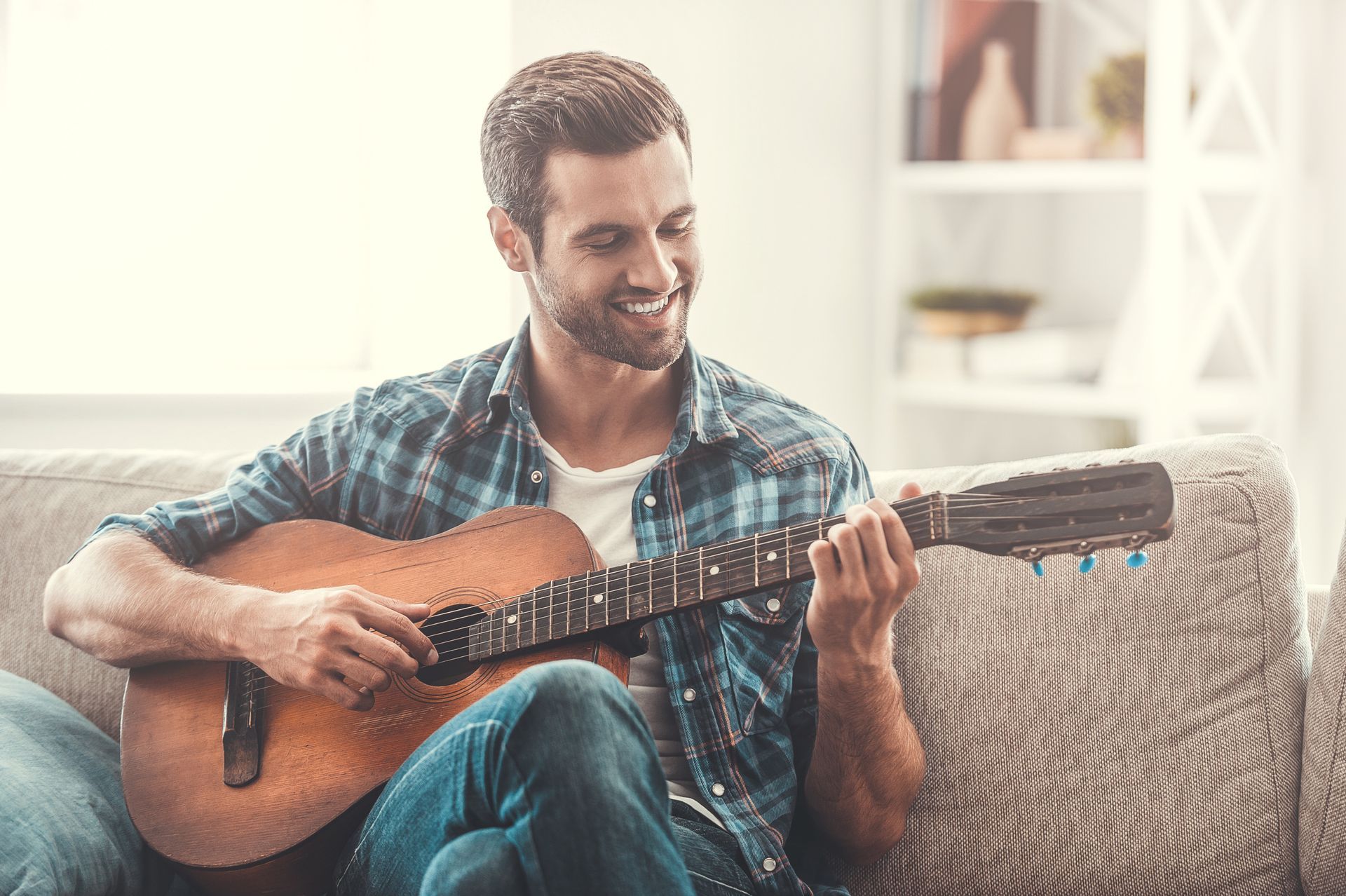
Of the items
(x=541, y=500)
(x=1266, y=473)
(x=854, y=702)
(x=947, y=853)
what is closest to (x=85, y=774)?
(x=541, y=500)

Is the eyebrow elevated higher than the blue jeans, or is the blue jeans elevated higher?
the eyebrow

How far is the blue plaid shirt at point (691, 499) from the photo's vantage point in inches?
54.4

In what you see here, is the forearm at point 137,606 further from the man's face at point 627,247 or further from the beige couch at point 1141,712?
the beige couch at point 1141,712

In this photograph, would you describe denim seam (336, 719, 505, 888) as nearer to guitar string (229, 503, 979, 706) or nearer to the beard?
guitar string (229, 503, 979, 706)

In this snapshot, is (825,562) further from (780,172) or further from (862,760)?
(780,172)

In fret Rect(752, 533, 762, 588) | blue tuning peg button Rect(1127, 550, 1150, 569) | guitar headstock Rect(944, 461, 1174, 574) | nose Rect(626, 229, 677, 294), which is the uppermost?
nose Rect(626, 229, 677, 294)

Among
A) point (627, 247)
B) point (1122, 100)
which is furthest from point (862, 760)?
point (1122, 100)

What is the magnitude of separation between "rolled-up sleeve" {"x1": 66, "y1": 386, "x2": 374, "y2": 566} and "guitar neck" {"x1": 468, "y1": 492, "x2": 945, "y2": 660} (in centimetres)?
35

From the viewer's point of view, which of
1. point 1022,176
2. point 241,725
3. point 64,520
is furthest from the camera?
point 1022,176

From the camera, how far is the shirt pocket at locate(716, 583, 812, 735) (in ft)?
4.56

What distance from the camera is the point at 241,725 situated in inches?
53.6

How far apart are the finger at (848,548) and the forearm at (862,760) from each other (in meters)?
0.14

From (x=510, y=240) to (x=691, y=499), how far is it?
1.38 feet

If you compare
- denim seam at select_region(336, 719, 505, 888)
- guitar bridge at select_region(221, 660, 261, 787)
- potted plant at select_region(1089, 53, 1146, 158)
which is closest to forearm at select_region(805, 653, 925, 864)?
denim seam at select_region(336, 719, 505, 888)
